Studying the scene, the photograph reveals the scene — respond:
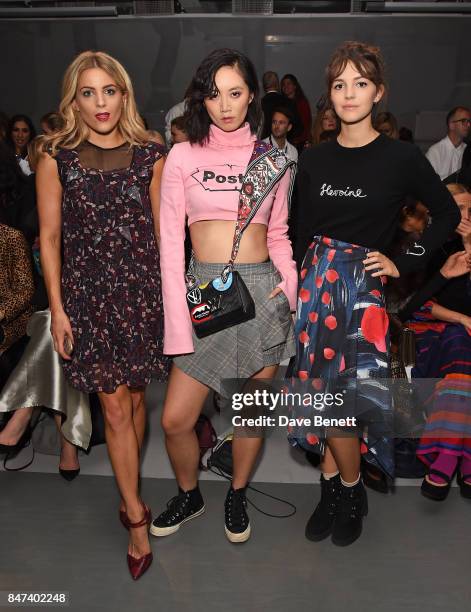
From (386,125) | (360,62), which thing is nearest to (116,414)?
(360,62)

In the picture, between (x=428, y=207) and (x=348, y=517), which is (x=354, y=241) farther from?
(x=348, y=517)

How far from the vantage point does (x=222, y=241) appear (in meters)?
2.12

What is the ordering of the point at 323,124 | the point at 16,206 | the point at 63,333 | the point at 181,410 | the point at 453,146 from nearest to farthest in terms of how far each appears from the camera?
the point at 63,333 → the point at 181,410 → the point at 16,206 → the point at 323,124 → the point at 453,146

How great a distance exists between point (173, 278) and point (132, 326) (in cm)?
23

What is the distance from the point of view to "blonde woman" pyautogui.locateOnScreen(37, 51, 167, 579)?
2.04m

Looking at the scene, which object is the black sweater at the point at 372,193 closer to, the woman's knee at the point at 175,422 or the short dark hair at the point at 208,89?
the short dark hair at the point at 208,89

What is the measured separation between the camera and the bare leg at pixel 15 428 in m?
2.98

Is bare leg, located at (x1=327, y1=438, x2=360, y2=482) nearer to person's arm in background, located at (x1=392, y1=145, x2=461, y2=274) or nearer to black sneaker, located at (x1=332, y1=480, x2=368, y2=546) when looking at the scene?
black sneaker, located at (x1=332, y1=480, x2=368, y2=546)

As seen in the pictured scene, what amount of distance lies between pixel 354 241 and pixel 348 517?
108 centimetres

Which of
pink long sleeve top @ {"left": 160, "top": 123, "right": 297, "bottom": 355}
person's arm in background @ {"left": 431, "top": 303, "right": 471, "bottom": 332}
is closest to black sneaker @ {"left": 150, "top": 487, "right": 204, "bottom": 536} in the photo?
pink long sleeve top @ {"left": 160, "top": 123, "right": 297, "bottom": 355}

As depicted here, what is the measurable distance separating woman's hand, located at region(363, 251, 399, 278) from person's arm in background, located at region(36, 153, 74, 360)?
1.06m

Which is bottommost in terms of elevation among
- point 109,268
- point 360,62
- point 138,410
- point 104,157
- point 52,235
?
point 138,410

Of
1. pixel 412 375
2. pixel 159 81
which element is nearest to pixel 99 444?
pixel 412 375

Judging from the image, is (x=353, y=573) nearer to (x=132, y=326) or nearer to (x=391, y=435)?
(x=391, y=435)
